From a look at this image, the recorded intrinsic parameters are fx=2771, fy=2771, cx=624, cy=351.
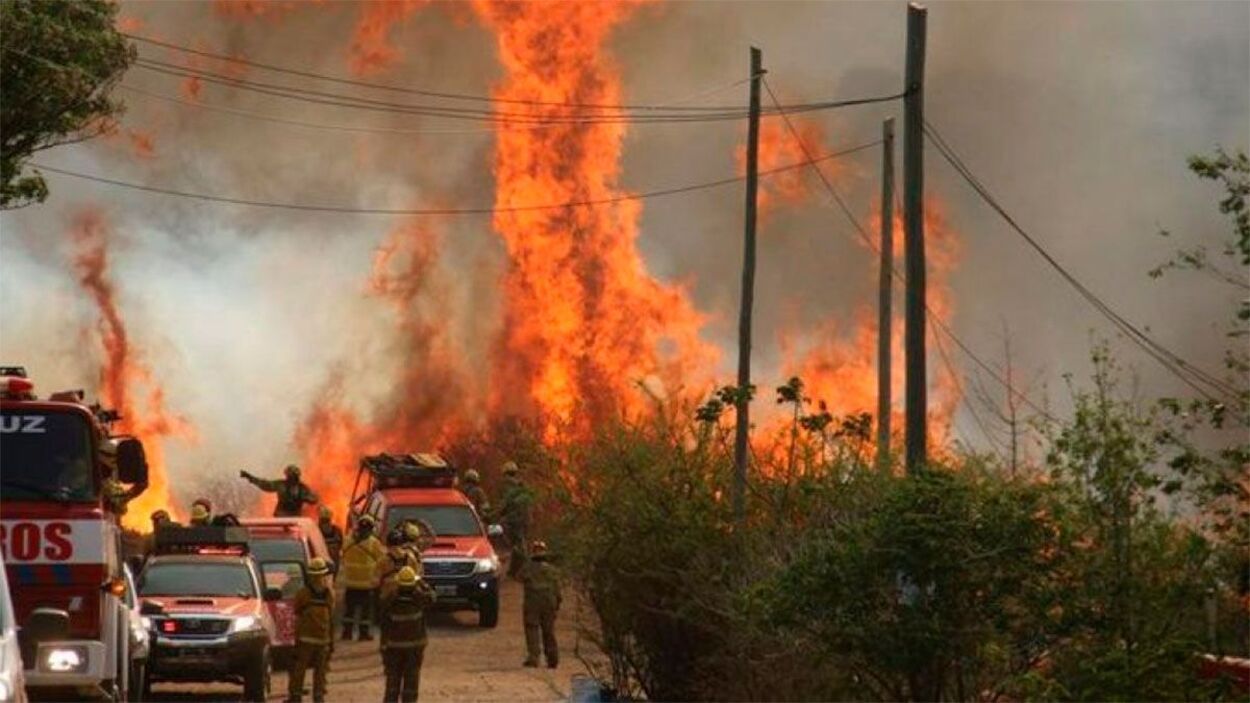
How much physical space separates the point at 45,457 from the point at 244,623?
8.35m

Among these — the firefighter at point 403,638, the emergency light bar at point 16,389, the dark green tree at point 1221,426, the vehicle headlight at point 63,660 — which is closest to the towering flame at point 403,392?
the firefighter at point 403,638

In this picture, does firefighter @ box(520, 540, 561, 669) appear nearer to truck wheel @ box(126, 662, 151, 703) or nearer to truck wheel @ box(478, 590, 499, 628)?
truck wheel @ box(478, 590, 499, 628)

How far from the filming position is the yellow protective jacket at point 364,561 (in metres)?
36.6

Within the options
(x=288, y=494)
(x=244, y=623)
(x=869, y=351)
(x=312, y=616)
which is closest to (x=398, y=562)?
(x=312, y=616)

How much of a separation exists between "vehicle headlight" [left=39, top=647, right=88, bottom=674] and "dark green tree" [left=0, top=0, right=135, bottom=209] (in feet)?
54.6

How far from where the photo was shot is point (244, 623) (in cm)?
3041

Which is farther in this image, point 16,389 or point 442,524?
point 442,524

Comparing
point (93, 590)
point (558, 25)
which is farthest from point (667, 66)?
point (93, 590)

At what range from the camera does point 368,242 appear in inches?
2386

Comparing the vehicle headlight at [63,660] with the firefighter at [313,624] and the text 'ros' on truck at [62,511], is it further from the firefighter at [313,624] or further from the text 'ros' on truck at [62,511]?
the firefighter at [313,624]

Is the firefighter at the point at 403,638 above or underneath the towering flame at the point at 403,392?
underneath

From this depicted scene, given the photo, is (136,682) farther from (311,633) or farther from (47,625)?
Answer: (47,625)

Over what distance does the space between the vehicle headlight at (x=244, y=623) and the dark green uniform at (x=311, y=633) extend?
1327mm

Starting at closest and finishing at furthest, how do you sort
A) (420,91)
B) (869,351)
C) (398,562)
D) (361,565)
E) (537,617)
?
(398,562) → (537,617) → (361,565) → (869,351) → (420,91)
